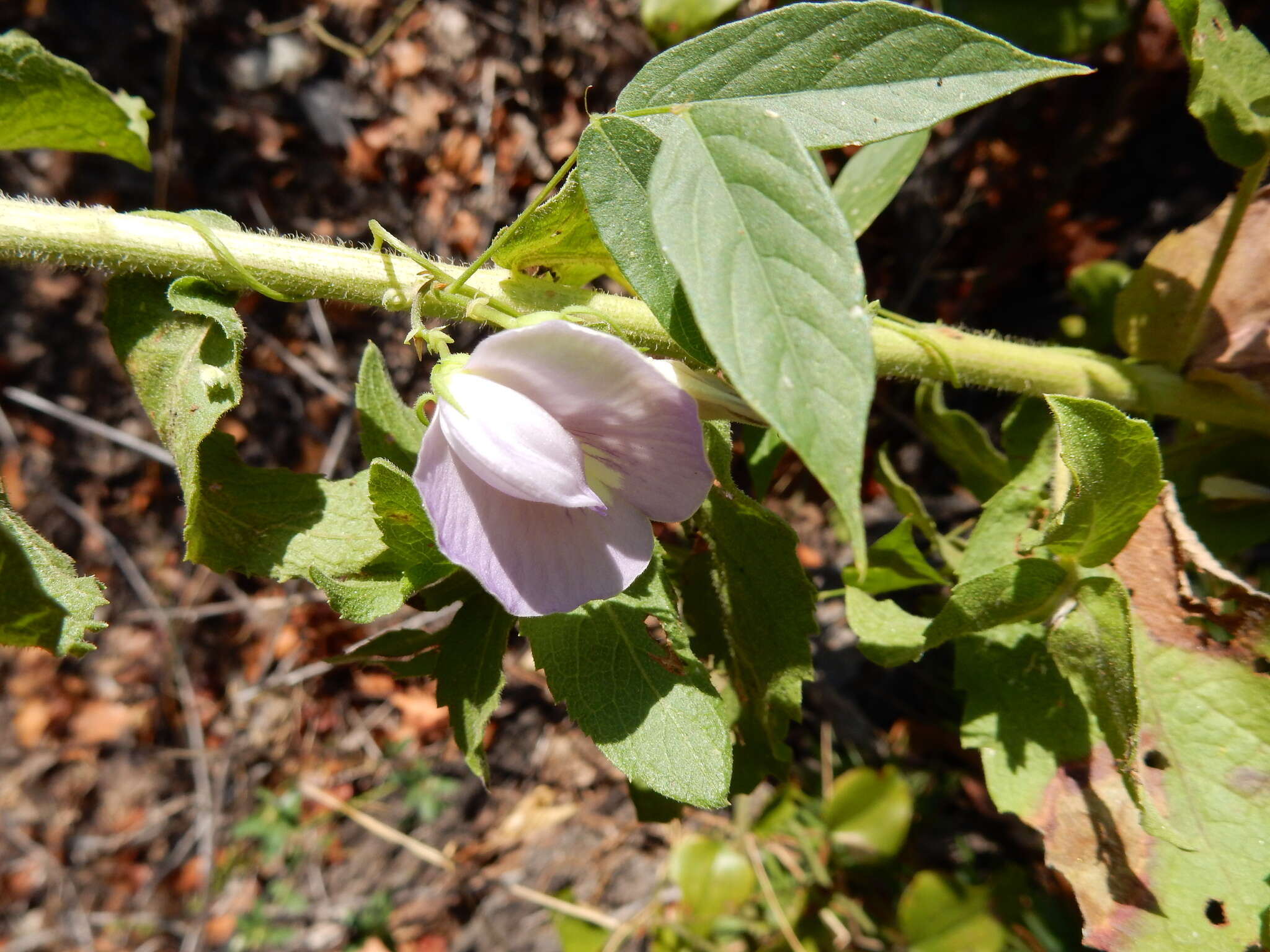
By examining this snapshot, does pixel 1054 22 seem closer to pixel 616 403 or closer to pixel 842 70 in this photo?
pixel 842 70

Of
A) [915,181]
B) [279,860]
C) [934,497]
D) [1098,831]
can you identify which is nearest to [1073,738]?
[1098,831]

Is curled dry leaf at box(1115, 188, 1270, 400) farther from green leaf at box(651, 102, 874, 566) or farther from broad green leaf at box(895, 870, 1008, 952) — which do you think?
broad green leaf at box(895, 870, 1008, 952)

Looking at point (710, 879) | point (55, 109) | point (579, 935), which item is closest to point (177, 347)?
point (55, 109)

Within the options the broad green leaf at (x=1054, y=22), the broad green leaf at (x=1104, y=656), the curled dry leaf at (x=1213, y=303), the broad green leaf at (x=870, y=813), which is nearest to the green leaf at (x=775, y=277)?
the broad green leaf at (x=1104, y=656)

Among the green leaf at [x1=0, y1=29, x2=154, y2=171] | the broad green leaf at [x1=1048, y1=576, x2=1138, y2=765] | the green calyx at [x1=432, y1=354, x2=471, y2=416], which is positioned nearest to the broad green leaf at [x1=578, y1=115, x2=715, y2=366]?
the green calyx at [x1=432, y1=354, x2=471, y2=416]

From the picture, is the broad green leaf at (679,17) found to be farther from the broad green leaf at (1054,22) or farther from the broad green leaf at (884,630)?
the broad green leaf at (884,630)
